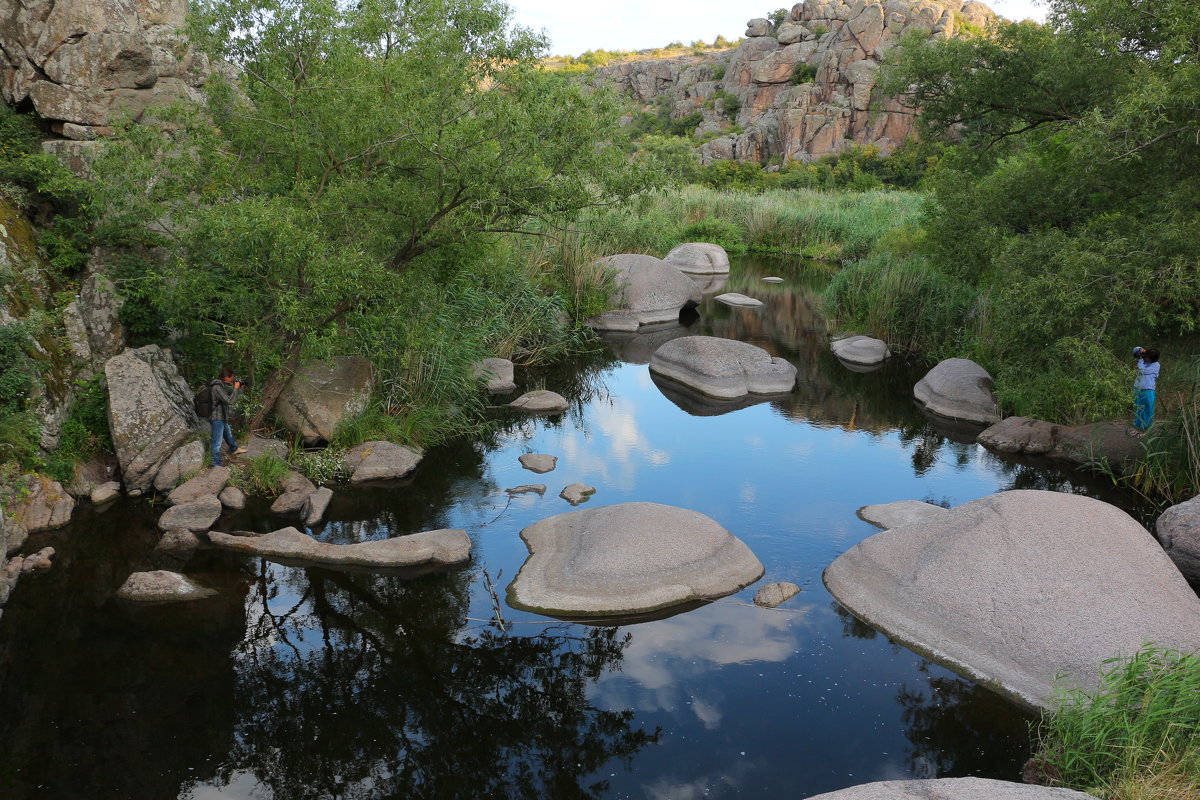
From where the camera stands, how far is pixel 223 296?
1180 centimetres

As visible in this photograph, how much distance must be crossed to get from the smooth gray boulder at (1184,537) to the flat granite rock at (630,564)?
474 centimetres

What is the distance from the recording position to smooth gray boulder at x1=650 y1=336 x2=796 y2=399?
18266 millimetres

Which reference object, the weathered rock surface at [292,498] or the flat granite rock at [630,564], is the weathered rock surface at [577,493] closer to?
the flat granite rock at [630,564]

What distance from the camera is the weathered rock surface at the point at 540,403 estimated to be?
16797mm

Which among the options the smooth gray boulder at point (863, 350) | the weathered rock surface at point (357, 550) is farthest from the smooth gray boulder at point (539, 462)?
the smooth gray boulder at point (863, 350)

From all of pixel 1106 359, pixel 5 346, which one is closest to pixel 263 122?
pixel 5 346

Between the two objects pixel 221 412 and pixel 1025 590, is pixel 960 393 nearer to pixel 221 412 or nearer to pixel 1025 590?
pixel 1025 590

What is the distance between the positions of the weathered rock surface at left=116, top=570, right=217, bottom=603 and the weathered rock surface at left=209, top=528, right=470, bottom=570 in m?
1.05

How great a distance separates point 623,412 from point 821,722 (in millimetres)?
9878

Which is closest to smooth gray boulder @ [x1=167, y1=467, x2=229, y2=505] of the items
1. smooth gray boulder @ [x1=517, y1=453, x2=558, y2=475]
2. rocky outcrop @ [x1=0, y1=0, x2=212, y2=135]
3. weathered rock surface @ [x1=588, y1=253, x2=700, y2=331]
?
smooth gray boulder @ [x1=517, y1=453, x2=558, y2=475]

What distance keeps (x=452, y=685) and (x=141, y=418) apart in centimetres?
659

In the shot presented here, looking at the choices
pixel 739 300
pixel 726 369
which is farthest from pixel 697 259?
pixel 726 369

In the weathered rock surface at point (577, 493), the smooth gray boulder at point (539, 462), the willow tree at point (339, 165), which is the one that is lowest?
the smooth gray boulder at point (539, 462)

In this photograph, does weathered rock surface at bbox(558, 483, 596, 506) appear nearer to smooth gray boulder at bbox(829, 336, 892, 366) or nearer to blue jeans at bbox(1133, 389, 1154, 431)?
blue jeans at bbox(1133, 389, 1154, 431)
